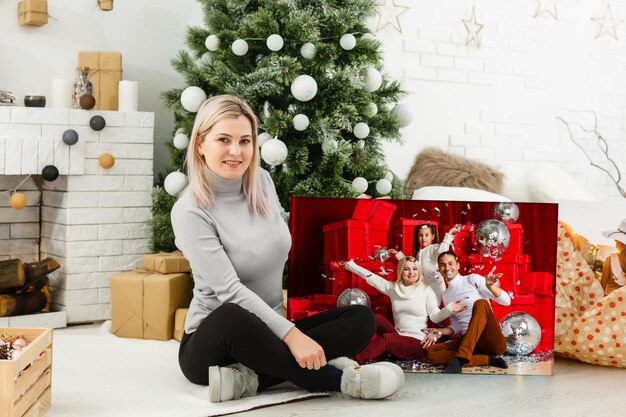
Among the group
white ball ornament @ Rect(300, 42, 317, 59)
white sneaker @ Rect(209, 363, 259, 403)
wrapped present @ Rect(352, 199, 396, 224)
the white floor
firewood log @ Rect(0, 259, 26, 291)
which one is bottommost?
the white floor

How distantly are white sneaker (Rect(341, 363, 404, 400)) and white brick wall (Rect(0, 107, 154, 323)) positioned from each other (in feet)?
4.57

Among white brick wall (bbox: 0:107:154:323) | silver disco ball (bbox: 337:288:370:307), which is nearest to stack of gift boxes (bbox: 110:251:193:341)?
white brick wall (bbox: 0:107:154:323)

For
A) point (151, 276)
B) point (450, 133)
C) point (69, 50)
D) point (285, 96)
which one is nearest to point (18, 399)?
point (151, 276)

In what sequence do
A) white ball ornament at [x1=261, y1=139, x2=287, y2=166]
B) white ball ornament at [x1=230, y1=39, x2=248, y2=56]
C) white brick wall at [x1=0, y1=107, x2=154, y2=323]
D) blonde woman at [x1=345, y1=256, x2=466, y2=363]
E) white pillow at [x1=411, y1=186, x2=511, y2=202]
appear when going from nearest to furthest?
1. blonde woman at [x1=345, y1=256, x2=466, y2=363]
2. white ball ornament at [x1=261, y1=139, x2=287, y2=166]
3. white ball ornament at [x1=230, y1=39, x2=248, y2=56]
4. white brick wall at [x1=0, y1=107, x2=154, y2=323]
5. white pillow at [x1=411, y1=186, x2=511, y2=202]

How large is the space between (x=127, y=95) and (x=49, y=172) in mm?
447

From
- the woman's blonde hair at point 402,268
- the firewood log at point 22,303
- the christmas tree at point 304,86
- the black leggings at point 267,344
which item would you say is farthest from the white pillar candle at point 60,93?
the woman's blonde hair at point 402,268

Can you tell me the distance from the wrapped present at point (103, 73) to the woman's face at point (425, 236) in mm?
1503

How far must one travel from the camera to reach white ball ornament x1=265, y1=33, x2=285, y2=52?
2787mm

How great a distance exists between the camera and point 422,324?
92.3 inches

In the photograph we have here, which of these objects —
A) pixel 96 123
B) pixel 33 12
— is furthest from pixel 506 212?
pixel 33 12

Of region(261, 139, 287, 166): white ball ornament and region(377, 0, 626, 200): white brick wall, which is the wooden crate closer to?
region(261, 139, 287, 166): white ball ornament

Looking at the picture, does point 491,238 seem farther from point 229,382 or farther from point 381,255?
point 229,382

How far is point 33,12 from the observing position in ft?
10.2

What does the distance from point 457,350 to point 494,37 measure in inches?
88.6
